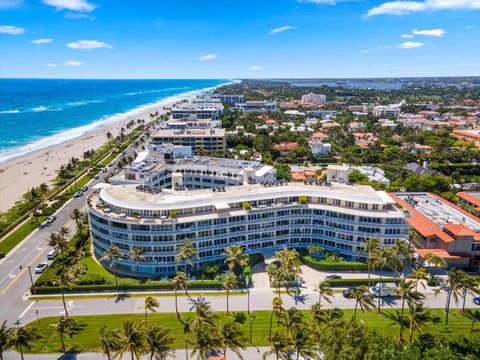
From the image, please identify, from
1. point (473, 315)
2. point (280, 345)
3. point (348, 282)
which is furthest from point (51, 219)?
point (473, 315)

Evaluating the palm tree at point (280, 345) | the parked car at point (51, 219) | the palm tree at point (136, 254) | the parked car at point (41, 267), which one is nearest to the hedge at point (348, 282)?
the palm tree at point (280, 345)

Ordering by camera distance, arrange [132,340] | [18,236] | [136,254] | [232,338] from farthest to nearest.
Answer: [18,236], [136,254], [232,338], [132,340]

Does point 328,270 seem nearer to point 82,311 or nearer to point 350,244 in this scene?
point 350,244

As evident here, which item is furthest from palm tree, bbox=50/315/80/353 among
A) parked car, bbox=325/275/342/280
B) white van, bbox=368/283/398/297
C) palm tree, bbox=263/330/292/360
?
white van, bbox=368/283/398/297

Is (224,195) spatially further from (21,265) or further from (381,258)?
(21,265)

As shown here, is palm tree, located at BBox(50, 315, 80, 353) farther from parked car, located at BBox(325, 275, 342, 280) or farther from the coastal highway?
parked car, located at BBox(325, 275, 342, 280)

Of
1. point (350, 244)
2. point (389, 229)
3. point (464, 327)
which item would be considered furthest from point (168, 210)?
point (464, 327)
